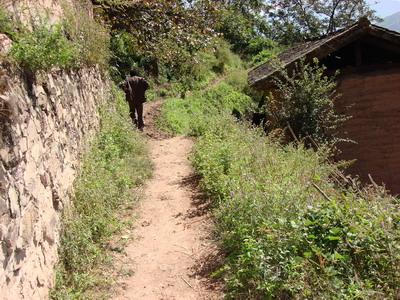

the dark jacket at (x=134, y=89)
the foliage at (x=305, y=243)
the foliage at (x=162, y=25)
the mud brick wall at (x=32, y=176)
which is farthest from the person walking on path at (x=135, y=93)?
the foliage at (x=305, y=243)

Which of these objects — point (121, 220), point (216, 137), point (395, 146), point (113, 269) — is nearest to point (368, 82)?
point (395, 146)

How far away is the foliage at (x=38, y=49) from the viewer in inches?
161

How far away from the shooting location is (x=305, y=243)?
3941 millimetres

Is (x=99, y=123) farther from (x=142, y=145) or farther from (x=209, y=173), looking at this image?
(x=209, y=173)

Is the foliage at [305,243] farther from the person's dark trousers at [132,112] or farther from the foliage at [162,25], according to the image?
the person's dark trousers at [132,112]

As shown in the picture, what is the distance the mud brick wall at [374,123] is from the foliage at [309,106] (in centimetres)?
34

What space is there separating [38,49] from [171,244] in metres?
2.74

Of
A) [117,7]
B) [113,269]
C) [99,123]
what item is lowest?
[113,269]

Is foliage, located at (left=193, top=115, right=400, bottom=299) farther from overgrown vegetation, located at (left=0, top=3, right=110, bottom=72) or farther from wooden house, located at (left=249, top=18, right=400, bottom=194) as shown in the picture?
wooden house, located at (left=249, top=18, right=400, bottom=194)

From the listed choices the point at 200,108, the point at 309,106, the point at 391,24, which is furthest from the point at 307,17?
the point at 391,24

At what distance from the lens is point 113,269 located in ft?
15.3

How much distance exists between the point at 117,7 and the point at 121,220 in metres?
7.15

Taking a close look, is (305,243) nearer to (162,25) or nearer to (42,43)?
(42,43)

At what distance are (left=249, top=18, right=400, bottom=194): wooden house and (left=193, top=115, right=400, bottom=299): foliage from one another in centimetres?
Answer: 487
